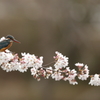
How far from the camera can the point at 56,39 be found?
922 cm

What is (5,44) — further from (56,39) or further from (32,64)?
(56,39)

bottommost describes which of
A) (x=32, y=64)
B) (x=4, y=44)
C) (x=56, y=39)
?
(x=32, y=64)

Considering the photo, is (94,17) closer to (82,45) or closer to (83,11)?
(83,11)

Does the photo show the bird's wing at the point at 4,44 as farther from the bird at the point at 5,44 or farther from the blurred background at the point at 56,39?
the blurred background at the point at 56,39

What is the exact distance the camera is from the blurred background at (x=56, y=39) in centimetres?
897

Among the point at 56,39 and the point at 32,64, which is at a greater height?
the point at 56,39

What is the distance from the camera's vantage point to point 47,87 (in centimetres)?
902

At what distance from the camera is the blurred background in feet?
29.4

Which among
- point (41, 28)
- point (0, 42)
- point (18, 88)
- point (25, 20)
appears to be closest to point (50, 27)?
point (41, 28)

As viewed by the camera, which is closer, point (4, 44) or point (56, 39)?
point (4, 44)

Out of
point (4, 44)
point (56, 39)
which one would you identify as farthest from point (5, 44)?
point (56, 39)

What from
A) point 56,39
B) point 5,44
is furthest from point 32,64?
point 56,39

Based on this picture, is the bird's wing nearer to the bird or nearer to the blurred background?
the bird

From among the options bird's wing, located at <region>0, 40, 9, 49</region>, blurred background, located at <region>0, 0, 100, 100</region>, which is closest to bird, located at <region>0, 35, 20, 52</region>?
bird's wing, located at <region>0, 40, 9, 49</region>
